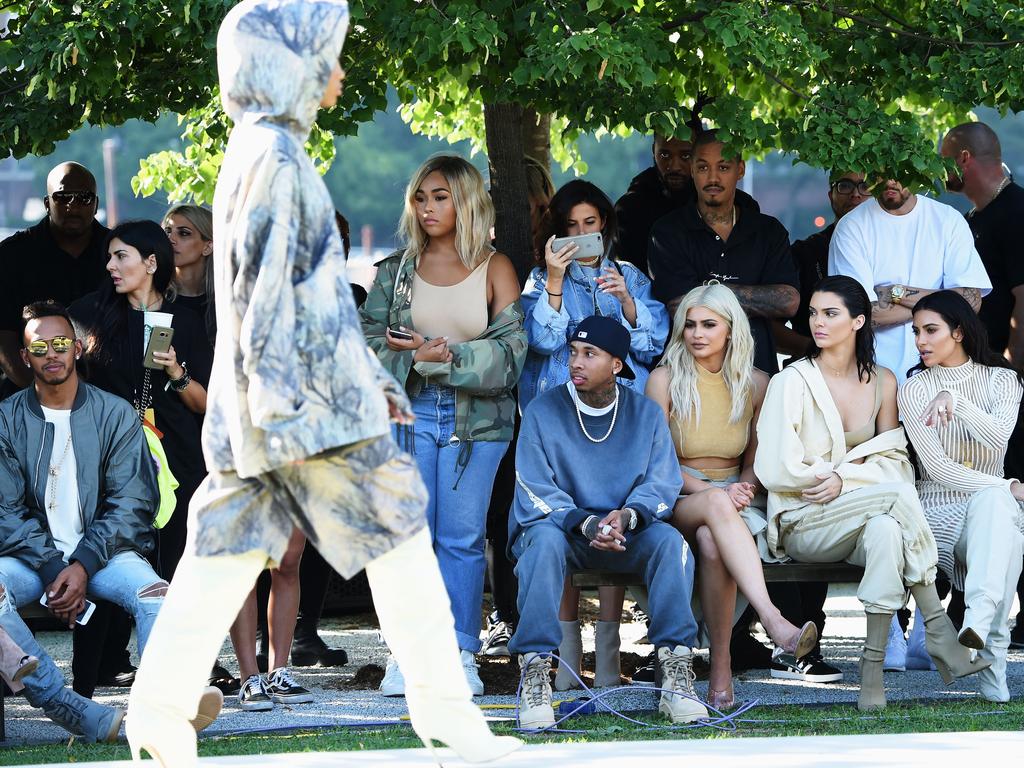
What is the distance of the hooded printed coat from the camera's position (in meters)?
3.93

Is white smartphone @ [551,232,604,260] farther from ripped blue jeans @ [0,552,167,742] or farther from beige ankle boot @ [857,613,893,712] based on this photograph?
ripped blue jeans @ [0,552,167,742]

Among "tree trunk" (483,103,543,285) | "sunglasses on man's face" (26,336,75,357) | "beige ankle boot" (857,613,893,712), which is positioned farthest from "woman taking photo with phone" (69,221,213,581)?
"beige ankle boot" (857,613,893,712)

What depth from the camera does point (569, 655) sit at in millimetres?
6719

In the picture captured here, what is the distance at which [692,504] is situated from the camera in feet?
21.2

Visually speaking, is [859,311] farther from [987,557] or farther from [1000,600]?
[1000,600]

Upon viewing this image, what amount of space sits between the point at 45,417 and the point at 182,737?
101 inches

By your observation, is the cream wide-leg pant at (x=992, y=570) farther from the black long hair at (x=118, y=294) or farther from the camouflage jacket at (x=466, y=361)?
the black long hair at (x=118, y=294)

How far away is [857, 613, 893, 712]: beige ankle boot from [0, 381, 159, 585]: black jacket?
3.00 meters

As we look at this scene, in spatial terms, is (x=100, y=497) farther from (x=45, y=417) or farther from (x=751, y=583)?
(x=751, y=583)

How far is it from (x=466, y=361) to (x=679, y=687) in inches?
66.1

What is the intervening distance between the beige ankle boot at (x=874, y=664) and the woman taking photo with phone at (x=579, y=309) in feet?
3.59

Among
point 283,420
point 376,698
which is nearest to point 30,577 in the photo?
point 376,698

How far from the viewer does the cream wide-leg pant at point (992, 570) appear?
20.6ft

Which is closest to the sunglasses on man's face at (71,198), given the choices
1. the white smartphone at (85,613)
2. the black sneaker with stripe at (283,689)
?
the white smartphone at (85,613)
